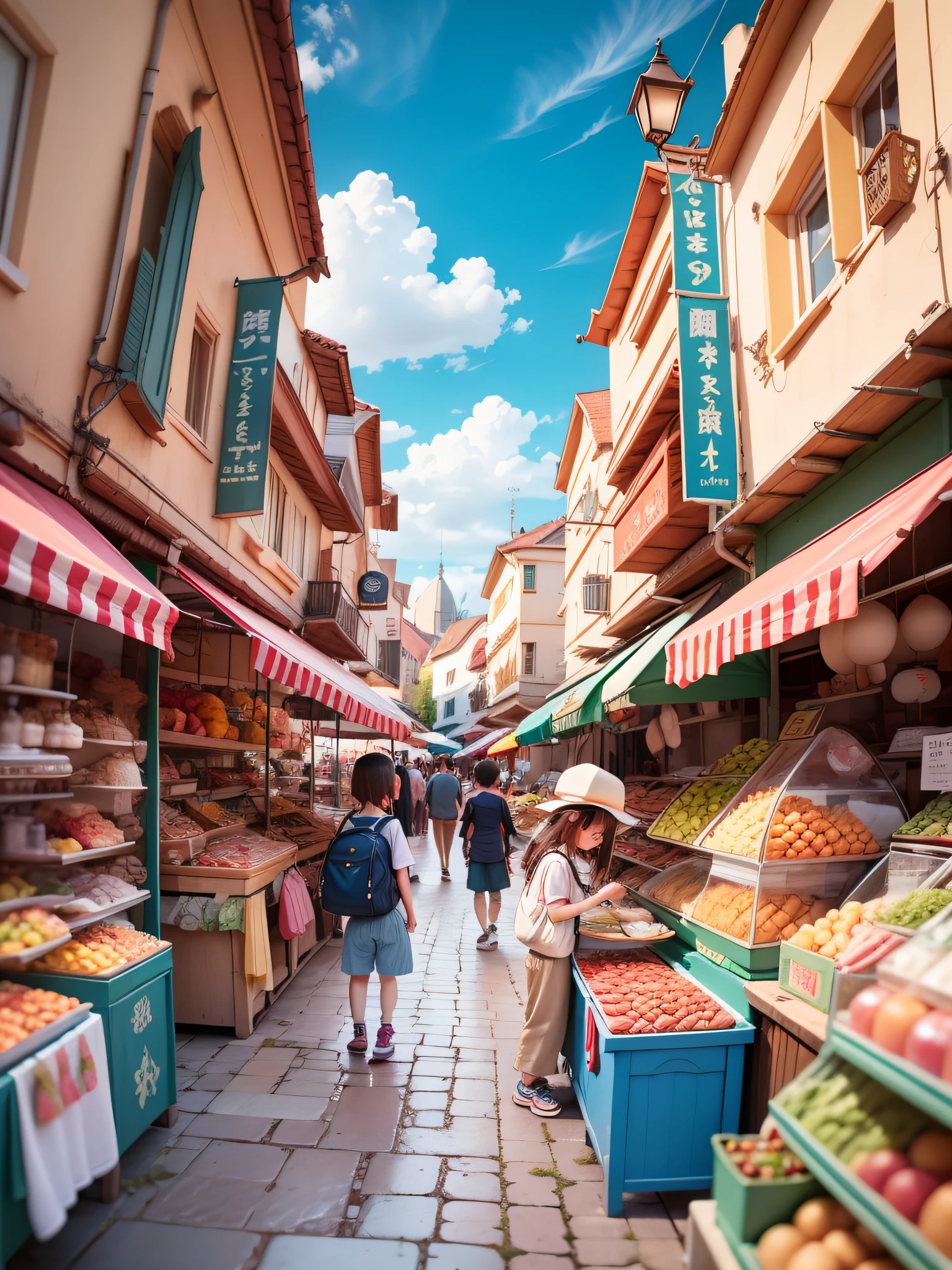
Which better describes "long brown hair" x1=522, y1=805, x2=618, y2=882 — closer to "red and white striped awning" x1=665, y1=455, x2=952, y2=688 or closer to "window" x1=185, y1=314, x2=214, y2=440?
"red and white striped awning" x1=665, y1=455, x2=952, y2=688

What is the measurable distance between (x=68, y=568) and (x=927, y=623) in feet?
13.6

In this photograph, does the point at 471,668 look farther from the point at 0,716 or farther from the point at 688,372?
the point at 0,716

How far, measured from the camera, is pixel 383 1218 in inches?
135

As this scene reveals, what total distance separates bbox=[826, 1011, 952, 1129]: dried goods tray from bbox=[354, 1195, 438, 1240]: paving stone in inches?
93.3

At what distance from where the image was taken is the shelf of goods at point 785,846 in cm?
404

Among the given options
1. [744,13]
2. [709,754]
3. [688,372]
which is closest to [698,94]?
[744,13]

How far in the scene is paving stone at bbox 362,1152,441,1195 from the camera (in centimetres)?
369

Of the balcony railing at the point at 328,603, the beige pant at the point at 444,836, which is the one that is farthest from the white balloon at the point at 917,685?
the beige pant at the point at 444,836

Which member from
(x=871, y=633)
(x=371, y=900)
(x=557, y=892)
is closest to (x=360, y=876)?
(x=371, y=900)

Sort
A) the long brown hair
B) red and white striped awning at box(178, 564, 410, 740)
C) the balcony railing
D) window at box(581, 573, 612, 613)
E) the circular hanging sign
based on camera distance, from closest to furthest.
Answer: the long brown hair < red and white striped awning at box(178, 564, 410, 740) < the balcony railing < window at box(581, 573, 612, 613) < the circular hanging sign

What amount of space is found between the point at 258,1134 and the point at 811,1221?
3.30m

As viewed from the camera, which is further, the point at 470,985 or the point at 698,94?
the point at 698,94

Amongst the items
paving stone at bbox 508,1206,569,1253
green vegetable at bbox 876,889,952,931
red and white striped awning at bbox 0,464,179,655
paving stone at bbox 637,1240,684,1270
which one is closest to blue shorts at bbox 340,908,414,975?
paving stone at bbox 508,1206,569,1253

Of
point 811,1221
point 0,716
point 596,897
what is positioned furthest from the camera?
point 596,897
